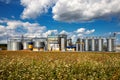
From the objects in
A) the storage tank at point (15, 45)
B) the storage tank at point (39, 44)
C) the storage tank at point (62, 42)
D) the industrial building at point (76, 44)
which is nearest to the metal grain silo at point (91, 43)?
the industrial building at point (76, 44)

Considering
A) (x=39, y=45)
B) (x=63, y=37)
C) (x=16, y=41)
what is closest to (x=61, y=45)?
(x=63, y=37)

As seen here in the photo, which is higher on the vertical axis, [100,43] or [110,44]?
[100,43]

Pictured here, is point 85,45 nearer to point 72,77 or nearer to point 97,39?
point 97,39

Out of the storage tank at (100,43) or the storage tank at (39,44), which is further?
the storage tank at (39,44)

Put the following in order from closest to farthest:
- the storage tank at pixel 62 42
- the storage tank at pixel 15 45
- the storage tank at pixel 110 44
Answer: the storage tank at pixel 110 44 < the storage tank at pixel 62 42 < the storage tank at pixel 15 45

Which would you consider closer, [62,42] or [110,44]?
[110,44]

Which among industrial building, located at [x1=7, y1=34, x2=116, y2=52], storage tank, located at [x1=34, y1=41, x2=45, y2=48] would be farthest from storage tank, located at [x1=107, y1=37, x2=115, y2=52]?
storage tank, located at [x1=34, y1=41, x2=45, y2=48]

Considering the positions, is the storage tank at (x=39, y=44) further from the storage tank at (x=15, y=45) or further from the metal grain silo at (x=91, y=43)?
the metal grain silo at (x=91, y=43)

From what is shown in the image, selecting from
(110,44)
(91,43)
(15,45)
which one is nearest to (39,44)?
(15,45)

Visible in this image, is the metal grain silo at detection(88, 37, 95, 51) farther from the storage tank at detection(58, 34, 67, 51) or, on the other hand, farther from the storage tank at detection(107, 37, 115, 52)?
the storage tank at detection(58, 34, 67, 51)

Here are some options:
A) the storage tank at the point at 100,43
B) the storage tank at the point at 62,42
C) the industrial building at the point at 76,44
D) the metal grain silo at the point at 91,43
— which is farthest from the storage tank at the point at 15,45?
the storage tank at the point at 100,43

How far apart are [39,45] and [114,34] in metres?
40.9

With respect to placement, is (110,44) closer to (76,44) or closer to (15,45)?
(76,44)

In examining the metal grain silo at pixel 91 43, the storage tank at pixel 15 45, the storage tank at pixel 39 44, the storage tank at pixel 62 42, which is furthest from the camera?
the storage tank at pixel 15 45
